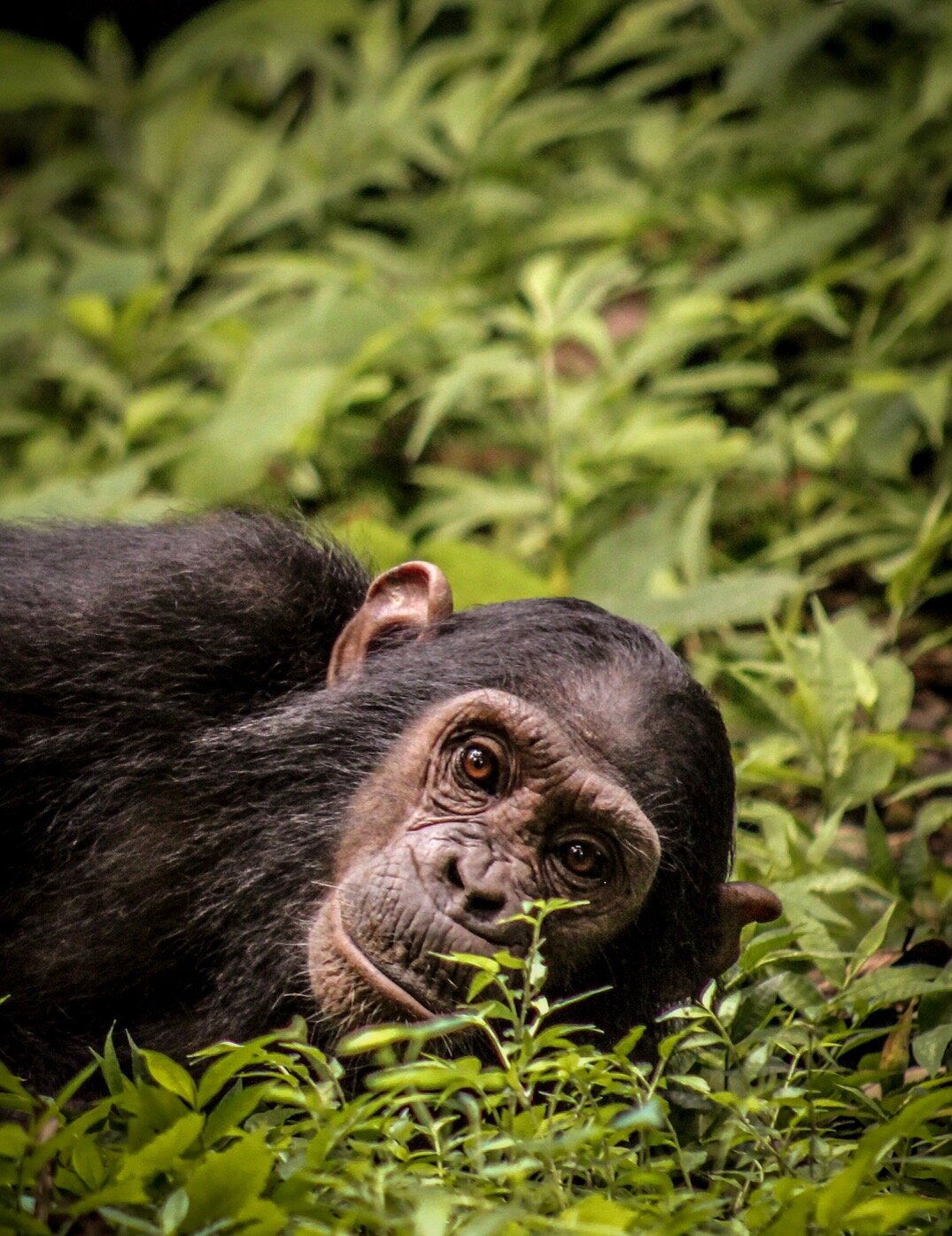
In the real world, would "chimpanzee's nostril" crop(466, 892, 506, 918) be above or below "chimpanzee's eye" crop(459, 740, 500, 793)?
below

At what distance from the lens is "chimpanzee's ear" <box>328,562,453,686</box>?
147 inches

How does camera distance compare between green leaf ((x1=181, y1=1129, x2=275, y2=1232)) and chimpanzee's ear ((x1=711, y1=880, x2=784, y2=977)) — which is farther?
chimpanzee's ear ((x1=711, y1=880, x2=784, y2=977))

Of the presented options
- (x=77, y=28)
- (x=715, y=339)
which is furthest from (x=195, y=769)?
(x=77, y=28)

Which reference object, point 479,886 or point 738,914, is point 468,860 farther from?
point 738,914

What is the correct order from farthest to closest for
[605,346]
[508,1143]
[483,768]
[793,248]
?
[793,248], [605,346], [483,768], [508,1143]

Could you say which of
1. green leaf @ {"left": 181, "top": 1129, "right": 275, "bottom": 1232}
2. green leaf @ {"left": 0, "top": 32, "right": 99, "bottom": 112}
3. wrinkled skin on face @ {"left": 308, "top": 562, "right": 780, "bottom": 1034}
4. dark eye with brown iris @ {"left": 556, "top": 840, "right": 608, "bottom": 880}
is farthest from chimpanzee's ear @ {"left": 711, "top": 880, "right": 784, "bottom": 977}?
green leaf @ {"left": 0, "top": 32, "right": 99, "bottom": 112}

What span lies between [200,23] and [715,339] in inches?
173

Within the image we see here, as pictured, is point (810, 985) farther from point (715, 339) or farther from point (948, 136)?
point (948, 136)

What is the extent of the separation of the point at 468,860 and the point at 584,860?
11.4 inches

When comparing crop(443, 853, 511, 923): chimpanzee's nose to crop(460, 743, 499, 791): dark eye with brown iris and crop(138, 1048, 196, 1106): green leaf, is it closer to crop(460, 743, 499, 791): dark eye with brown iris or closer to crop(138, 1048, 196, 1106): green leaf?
crop(460, 743, 499, 791): dark eye with brown iris

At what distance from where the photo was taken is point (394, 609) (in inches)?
148

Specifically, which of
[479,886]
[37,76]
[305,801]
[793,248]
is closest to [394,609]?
[305,801]

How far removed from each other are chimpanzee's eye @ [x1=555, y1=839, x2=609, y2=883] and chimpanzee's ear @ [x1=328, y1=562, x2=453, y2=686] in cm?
78

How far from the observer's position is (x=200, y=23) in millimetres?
9273
